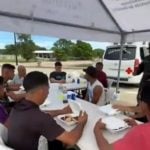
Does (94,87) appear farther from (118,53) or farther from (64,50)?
(64,50)

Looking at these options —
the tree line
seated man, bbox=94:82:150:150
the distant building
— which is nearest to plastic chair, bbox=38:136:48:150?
seated man, bbox=94:82:150:150

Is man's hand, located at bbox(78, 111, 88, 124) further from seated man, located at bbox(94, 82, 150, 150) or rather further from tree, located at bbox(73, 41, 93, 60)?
tree, located at bbox(73, 41, 93, 60)

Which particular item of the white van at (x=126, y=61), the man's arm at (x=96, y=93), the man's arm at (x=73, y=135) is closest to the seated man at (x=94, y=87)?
the man's arm at (x=96, y=93)

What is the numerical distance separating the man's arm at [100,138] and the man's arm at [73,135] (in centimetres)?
13

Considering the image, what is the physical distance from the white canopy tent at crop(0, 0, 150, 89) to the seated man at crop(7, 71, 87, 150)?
2029 mm

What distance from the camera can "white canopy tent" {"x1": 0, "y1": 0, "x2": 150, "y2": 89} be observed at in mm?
4273

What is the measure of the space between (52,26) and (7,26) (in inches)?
31.5

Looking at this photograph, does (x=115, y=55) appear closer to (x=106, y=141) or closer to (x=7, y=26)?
(x=7, y=26)

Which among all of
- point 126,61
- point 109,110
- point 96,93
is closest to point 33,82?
point 109,110

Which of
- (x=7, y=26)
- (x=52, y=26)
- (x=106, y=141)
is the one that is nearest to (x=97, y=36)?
(x=52, y=26)

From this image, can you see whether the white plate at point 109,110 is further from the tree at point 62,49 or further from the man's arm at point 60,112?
the tree at point 62,49

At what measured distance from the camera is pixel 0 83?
380 centimetres

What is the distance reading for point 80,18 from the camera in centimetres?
493

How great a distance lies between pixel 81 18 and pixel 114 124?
2563 mm
